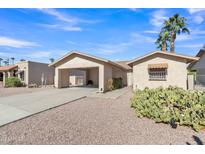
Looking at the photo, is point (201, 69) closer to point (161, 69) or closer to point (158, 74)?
point (161, 69)

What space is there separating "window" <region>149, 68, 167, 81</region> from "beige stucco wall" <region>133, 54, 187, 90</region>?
30 cm

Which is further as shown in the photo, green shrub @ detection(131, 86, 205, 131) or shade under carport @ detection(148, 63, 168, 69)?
shade under carport @ detection(148, 63, 168, 69)

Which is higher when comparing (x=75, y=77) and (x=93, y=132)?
(x=75, y=77)

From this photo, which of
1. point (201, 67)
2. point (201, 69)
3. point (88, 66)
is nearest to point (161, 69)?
point (88, 66)

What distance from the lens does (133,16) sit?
870 centimetres

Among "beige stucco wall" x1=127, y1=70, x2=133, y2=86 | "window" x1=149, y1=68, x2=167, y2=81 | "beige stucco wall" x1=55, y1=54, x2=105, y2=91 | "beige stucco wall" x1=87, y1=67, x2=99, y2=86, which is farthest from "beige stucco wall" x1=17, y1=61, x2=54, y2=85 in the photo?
"window" x1=149, y1=68, x2=167, y2=81

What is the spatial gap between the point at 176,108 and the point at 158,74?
26.6 ft

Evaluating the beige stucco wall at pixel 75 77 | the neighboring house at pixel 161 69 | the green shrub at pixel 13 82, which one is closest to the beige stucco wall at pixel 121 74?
the beige stucco wall at pixel 75 77

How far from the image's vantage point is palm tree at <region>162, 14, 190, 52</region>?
67.4 ft

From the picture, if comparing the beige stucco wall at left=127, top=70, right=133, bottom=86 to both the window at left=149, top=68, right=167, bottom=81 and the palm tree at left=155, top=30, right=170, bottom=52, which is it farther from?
the window at left=149, top=68, right=167, bottom=81

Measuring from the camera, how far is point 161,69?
42.3 ft
